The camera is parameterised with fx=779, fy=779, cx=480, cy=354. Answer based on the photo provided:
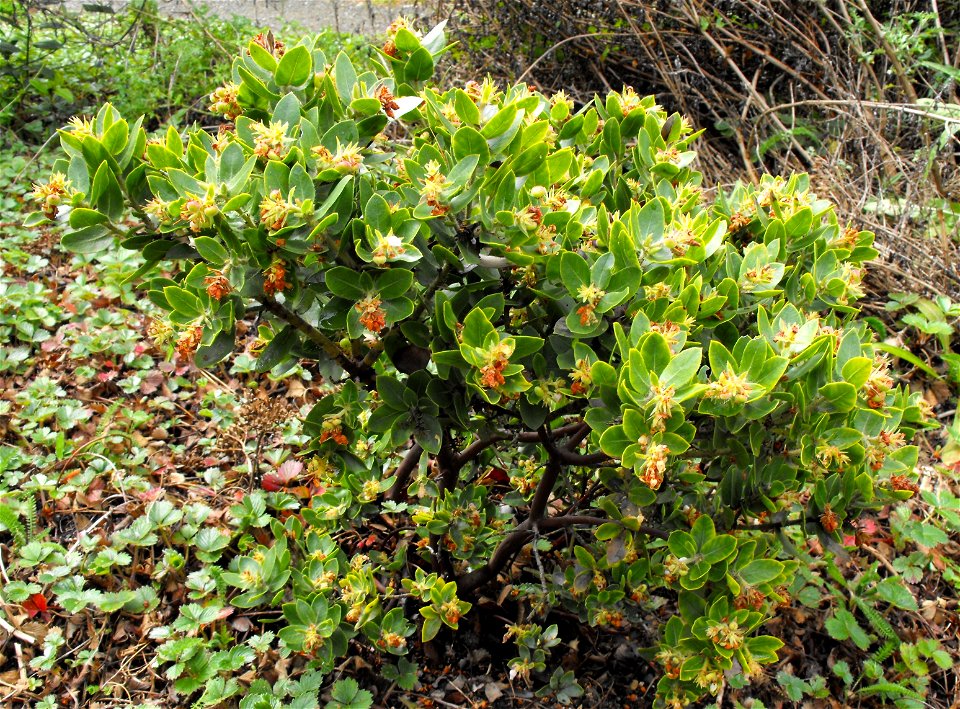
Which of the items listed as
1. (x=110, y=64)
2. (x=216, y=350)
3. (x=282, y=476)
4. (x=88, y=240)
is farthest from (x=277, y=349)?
(x=110, y=64)

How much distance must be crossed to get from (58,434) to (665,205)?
88.7 inches

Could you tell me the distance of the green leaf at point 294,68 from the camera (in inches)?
59.8

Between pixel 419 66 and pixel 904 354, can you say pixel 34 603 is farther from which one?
pixel 904 354

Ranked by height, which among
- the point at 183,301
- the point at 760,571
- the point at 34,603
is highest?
the point at 183,301

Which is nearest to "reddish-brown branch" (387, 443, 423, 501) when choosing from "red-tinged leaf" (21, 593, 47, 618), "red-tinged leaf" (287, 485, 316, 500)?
"red-tinged leaf" (287, 485, 316, 500)

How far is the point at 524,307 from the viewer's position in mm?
1678

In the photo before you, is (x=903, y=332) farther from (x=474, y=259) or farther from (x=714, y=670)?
(x=474, y=259)

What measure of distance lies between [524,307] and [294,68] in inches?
26.4

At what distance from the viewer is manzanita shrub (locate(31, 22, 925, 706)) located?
139 cm

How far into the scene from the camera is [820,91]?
4.52 meters

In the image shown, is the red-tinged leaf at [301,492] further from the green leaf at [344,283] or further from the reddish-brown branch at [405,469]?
the green leaf at [344,283]

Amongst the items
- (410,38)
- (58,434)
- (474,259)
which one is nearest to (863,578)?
(474,259)

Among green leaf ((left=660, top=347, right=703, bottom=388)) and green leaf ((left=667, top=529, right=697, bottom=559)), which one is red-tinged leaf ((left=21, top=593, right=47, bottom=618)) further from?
green leaf ((left=660, top=347, right=703, bottom=388))

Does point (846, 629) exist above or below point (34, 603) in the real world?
above
